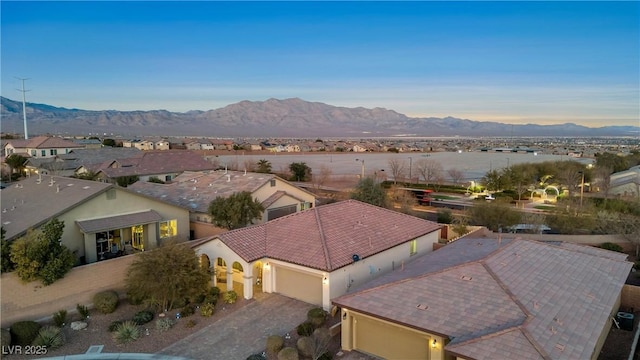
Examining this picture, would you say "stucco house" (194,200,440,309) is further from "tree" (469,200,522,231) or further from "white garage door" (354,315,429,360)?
"tree" (469,200,522,231)

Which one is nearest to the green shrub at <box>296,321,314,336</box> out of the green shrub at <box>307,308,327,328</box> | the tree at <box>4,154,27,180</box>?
the green shrub at <box>307,308,327,328</box>

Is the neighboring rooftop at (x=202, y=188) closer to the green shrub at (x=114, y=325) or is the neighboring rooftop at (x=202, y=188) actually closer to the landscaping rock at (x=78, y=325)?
the green shrub at (x=114, y=325)

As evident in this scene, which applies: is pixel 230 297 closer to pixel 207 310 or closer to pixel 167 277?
pixel 207 310

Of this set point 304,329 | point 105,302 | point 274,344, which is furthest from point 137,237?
point 274,344

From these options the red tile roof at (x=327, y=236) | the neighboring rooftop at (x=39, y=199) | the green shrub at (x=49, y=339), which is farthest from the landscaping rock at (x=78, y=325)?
the red tile roof at (x=327, y=236)

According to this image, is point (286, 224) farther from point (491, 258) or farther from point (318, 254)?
point (491, 258)

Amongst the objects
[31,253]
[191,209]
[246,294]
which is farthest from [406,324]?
[191,209]

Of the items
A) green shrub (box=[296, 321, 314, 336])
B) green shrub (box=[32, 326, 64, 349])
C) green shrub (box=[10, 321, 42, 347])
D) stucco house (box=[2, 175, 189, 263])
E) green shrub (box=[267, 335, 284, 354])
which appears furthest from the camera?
stucco house (box=[2, 175, 189, 263])
